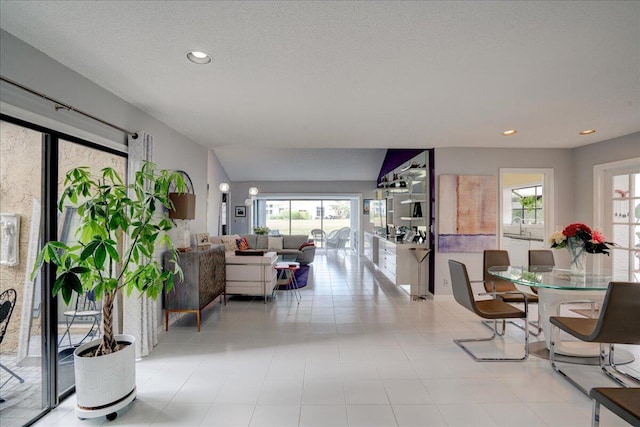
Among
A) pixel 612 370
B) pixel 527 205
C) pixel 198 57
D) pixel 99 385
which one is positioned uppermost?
pixel 198 57

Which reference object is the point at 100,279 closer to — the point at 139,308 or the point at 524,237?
the point at 139,308

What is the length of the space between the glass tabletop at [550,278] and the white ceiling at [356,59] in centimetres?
162

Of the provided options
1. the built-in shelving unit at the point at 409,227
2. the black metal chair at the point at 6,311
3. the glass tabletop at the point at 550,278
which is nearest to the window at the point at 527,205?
the built-in shelving unit at the point at 409,227

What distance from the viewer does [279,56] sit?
211cm

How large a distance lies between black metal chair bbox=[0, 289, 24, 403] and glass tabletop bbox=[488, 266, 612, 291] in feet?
12.7

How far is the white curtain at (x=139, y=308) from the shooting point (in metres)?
2.97

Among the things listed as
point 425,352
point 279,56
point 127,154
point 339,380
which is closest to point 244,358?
point 339,380

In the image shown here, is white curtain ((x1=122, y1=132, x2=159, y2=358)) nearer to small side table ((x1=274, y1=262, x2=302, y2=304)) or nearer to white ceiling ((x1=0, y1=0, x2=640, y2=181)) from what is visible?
white ceiling ((x1=0, y1=0, x2=640, y2=181))

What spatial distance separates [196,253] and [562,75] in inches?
149

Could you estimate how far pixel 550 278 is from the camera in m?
3.04

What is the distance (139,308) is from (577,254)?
4.21 meters

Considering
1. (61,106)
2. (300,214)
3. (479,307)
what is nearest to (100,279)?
(61,106)

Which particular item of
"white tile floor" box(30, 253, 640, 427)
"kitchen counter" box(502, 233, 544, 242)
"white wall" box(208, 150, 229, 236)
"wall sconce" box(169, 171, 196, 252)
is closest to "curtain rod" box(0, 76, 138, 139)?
"wall sconce" box(169, 171, 196, 252)

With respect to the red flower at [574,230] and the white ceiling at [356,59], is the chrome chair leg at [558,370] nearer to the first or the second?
the red flower at [574,230]
